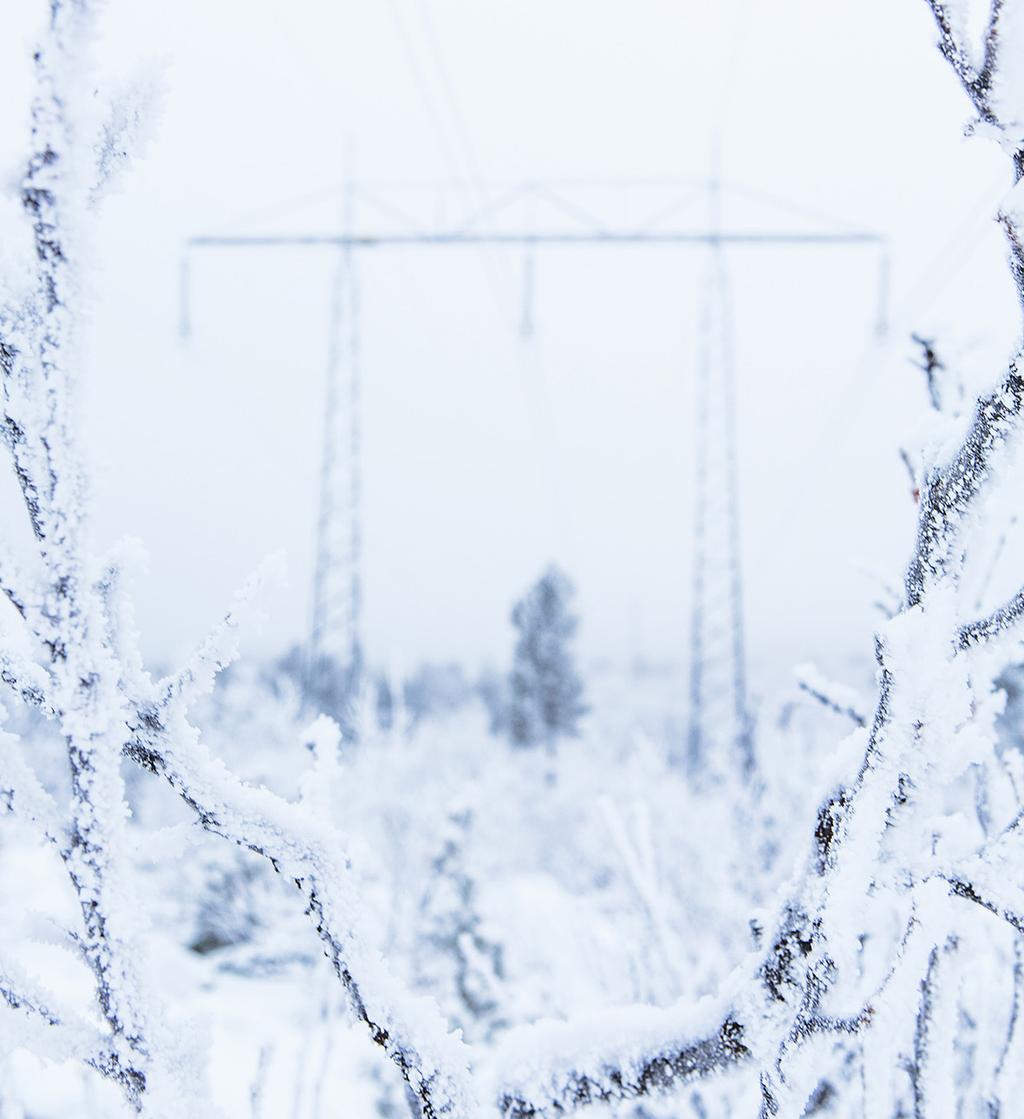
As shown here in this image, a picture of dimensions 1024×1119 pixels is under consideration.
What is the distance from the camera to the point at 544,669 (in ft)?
97.7

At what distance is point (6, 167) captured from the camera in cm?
53

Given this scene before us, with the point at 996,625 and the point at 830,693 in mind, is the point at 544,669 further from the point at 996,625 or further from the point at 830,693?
the point at 996,625

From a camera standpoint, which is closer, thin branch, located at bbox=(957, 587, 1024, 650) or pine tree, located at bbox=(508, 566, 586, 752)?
thin branch, located at bbox=(957, 587, 1024, 650)

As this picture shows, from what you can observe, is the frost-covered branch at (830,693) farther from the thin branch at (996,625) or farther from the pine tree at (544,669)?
the pine tree at (544,669)

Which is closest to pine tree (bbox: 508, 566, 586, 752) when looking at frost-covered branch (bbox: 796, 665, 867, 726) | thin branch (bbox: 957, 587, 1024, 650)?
frost-covered branch (bbox: 796, 665, 867, 726)

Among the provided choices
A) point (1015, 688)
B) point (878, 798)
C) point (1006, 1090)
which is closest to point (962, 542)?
point (878, 798)

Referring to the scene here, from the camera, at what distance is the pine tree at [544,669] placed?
29.8 meters

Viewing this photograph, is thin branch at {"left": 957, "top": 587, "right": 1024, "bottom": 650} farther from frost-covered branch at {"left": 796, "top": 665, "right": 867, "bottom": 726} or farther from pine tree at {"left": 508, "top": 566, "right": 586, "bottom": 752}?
pine tree at {"left": 508, "top": 566, "right": 586, "bottom": 752}

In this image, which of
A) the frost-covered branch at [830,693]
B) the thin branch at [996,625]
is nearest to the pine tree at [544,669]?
the frost-covered branch at [830,693]

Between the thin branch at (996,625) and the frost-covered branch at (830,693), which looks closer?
the thin branch at (996,625)

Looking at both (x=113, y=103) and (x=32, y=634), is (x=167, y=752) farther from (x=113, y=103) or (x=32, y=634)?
(x=113, y=103)

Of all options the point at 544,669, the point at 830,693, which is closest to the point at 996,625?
the point at 830,693

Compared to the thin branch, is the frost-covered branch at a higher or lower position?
lower

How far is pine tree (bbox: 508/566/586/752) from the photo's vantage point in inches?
1172
